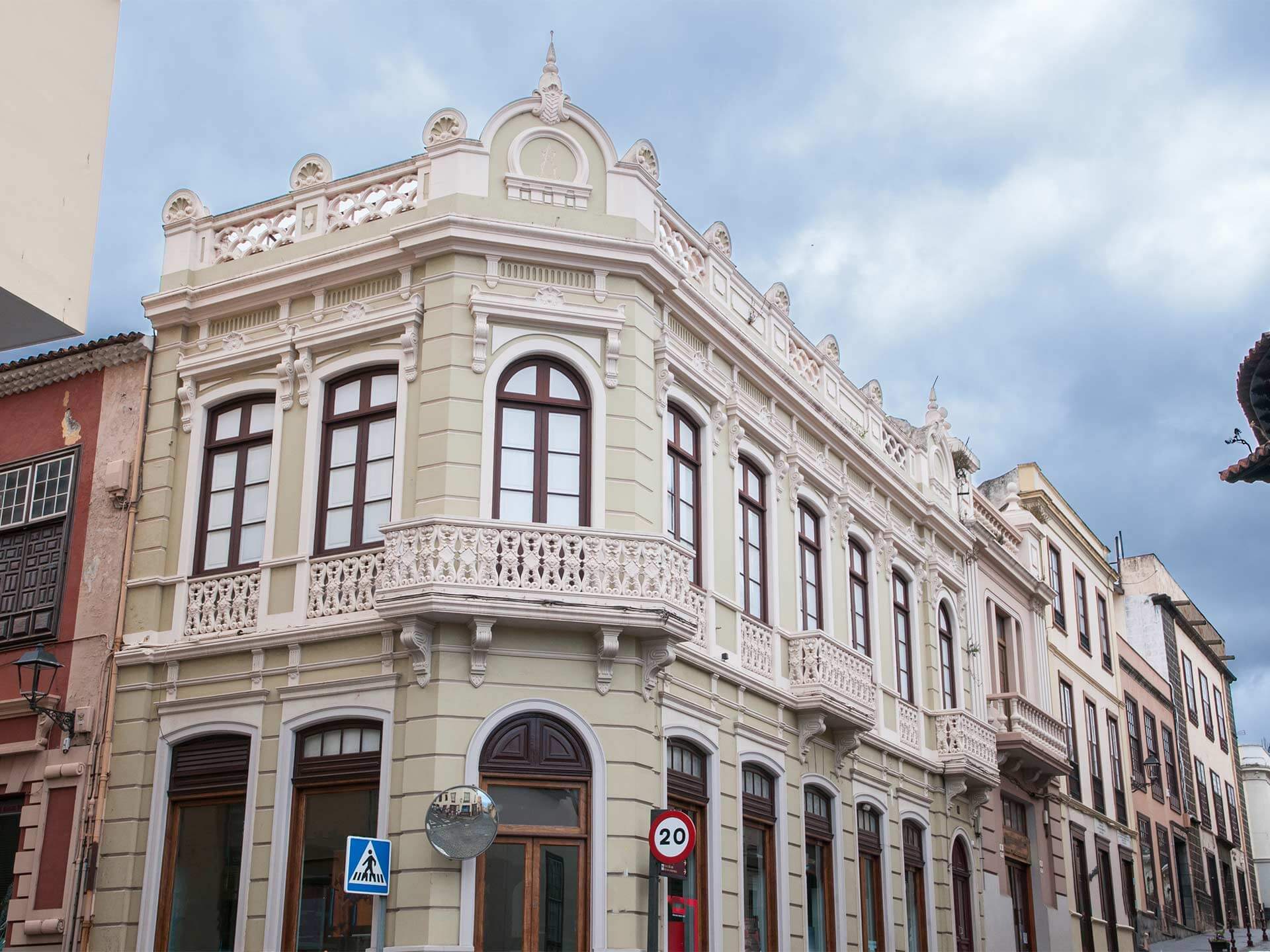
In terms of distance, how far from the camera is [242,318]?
20062mm

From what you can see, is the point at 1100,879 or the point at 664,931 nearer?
the point at 664,931

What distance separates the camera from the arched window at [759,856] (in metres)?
20.0

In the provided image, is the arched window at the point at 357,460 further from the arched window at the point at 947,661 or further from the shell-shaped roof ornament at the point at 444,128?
A: the arched window at the point at 947,661

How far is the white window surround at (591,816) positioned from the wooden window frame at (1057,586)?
19699 mm

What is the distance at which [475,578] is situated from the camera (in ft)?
54.4

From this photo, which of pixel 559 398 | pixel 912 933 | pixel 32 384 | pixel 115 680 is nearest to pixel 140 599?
pixel 115 680

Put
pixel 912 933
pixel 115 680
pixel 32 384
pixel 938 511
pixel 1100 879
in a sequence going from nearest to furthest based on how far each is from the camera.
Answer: pixel 115 680
pixel 32 384
pixel 912 933
pixel 938 511
pixel 1100 879

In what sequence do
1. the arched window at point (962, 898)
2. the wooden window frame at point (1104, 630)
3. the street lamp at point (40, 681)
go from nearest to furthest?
the street lamp at point (40, 681)
the arched window at point (962, 898)
the wooden window frame at point (1104, 630)

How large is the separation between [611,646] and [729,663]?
3.45 meters

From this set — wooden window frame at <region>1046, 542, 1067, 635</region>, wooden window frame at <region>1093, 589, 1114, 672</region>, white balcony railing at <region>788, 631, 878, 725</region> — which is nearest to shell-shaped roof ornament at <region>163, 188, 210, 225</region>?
white balcony railing at <region>788, 631, 878, 725</region>

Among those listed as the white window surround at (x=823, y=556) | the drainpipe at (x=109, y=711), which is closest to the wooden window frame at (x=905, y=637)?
the white window surround at (x=823, y=556)

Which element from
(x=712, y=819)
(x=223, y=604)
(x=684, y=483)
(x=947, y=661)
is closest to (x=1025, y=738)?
(x=947, y=661)

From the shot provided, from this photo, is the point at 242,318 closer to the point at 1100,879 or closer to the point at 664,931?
the point at 664,931

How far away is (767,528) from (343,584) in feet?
22.7
